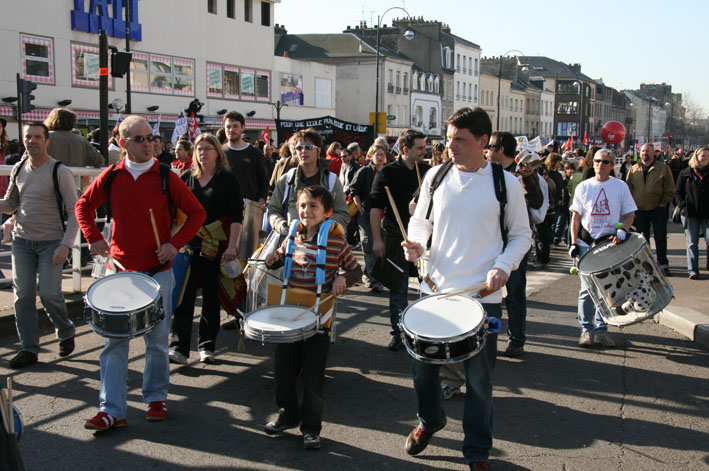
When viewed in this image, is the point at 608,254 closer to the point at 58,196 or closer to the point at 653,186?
the point at 58,196

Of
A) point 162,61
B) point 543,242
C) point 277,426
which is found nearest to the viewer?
point 277,426

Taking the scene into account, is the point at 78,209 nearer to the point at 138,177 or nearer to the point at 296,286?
the point at 138,177

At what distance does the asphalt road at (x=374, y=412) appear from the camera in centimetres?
427

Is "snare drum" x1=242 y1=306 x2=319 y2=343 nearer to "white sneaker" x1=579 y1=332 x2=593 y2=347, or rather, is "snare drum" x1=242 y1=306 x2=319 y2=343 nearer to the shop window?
"white sneaker" x1=579 y1=332 x2=593 y2=347

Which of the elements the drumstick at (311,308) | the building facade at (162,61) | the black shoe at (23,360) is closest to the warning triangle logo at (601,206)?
the drumstick at (311,308)

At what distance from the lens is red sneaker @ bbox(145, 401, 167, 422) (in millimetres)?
4809

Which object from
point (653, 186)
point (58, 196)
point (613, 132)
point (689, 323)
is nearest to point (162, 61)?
point (613, 132)

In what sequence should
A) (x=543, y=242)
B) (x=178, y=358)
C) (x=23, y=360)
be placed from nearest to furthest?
(x=23, y=360), (x=178, y=358), (x=543, y=242)

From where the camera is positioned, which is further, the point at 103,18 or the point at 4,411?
the point at 103,18

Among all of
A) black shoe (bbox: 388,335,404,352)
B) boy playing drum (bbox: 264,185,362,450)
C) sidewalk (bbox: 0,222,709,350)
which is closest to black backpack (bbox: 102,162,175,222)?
boy playing drum (bbox: 264,185,362,450)

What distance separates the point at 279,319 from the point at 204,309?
2.13 meters

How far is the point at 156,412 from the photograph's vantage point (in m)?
4.82

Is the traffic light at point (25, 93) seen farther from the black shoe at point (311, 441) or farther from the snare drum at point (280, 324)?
the black shoe at point (311, 441)

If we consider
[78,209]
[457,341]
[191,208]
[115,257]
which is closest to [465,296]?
[457,341]
